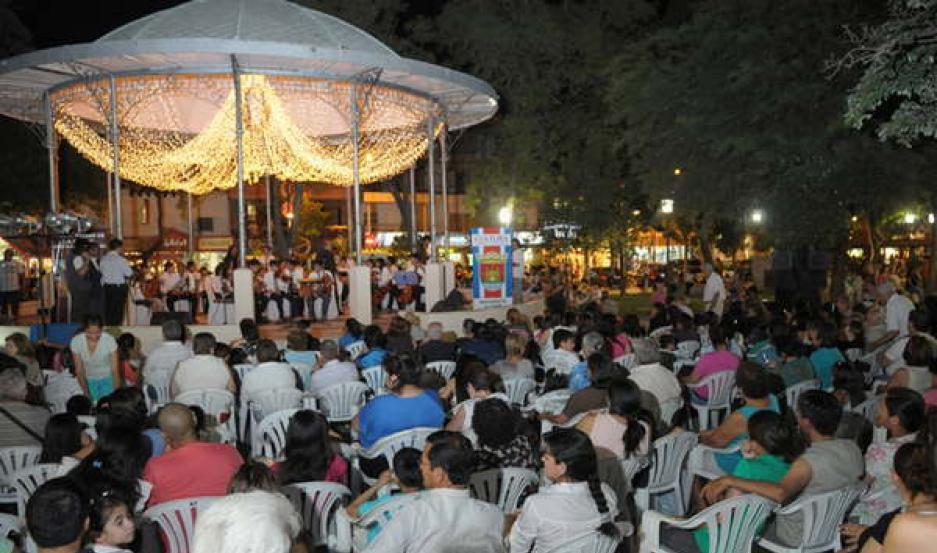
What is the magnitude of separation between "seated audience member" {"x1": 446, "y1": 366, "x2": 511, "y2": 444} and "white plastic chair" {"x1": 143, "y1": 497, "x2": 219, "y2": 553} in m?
2.00

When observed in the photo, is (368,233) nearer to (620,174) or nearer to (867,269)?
(620,174)

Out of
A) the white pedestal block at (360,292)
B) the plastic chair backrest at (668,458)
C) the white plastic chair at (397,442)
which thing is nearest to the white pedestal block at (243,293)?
the white pedestal block at (360,292)

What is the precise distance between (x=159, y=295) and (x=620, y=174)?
15.8m

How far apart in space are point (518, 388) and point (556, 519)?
4333mm

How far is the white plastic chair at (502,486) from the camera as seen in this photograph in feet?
16.7

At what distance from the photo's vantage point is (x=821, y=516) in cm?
466

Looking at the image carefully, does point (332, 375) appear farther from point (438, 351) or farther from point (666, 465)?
point (666, 465)

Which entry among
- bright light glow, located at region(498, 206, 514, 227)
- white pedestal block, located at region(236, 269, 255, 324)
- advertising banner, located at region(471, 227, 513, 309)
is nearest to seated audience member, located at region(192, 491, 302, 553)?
white pedestal block, located at region(236, 269, 255, 324)

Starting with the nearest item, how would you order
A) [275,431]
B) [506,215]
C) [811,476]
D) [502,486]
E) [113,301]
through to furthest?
[811,476], [502,486], [275,431], [113,301], [506,215]

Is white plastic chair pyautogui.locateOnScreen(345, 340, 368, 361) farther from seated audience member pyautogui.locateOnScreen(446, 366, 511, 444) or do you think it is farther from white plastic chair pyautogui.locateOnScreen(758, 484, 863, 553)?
white plastic chair pyautogui.locateOnScreen(758, 484, 863, 553)

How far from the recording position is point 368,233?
51375 mm

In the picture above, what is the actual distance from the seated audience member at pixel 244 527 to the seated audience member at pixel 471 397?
9.43 ft

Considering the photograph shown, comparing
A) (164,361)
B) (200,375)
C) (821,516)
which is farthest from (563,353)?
(821,516)

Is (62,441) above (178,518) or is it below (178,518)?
above
